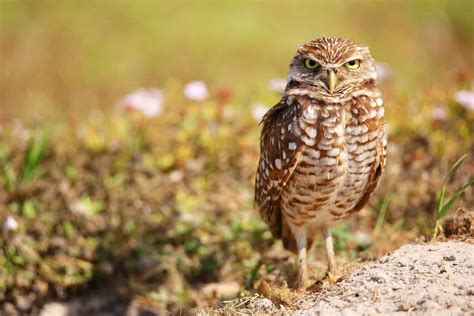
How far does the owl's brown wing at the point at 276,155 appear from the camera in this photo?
13.1 feet

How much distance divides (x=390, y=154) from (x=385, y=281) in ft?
7.54

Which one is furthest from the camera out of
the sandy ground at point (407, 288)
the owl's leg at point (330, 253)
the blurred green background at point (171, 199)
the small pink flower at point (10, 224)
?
the blurred green background at point (171, 199)

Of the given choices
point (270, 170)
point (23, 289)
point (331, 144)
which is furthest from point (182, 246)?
point (331, 144)

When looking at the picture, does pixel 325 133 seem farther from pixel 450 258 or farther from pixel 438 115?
pixel 438 115

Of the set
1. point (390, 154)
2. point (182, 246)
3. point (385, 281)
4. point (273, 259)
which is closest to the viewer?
point (385, 281)

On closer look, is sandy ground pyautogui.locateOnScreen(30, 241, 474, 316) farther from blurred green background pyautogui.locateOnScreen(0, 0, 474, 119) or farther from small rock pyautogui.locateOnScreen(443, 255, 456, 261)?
blurred green background pyautogui.locateOnScreen(0, 0, 474, 119)

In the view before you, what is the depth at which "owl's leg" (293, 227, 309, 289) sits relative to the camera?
4177 millimetres

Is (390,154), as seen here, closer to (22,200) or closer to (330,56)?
(330,56)

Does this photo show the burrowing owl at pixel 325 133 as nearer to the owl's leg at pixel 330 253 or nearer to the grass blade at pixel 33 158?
the owl's leg at pixel 330 253

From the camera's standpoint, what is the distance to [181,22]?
9469 millimetres

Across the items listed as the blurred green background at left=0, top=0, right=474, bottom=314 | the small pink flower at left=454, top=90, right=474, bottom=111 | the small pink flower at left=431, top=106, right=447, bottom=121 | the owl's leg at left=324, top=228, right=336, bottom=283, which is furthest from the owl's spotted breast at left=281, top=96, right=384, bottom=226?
the small pink flower at left=431, top=106, right=447, bottom=121

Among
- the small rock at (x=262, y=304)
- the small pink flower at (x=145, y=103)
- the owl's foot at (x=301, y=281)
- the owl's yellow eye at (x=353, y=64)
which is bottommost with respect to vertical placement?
the owl's foot at (x=301, y=281)

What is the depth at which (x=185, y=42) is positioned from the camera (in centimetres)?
920

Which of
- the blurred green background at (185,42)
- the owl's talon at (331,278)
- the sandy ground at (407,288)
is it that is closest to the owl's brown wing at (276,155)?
the owl's talon at (331,278)
